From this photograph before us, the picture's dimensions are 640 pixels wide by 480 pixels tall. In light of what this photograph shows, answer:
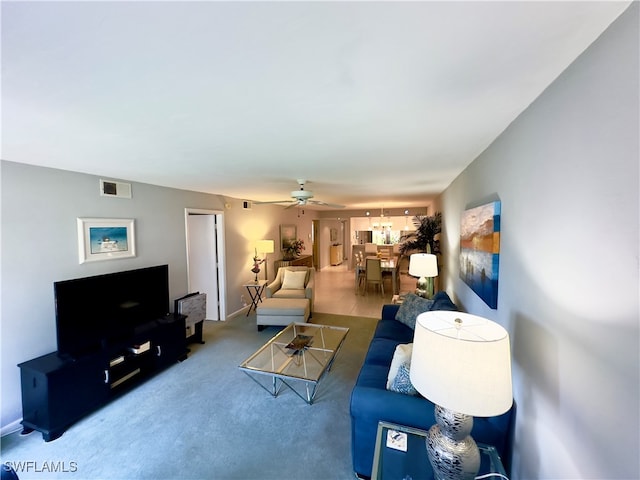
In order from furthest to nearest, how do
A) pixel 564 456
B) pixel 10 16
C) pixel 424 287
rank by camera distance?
pixel 424 287, pixel 564 456, pixel 10 16

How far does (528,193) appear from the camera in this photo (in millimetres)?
1399

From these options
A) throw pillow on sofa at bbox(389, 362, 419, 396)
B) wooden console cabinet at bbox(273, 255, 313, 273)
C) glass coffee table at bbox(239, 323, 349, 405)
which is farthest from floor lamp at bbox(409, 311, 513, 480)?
wooden console cabinet at bbox(273, 255, 313, 273)

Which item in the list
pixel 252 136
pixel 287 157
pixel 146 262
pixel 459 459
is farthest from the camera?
pixel 146 262

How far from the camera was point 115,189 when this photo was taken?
3.12 meters

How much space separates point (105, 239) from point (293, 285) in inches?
118

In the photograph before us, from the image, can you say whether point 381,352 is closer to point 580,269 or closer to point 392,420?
point 392,420

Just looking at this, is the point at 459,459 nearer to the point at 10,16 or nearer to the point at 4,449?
the point at 10,16

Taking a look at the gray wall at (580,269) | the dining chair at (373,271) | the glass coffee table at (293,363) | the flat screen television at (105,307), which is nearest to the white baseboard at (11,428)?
the flat screen television at (105,307)

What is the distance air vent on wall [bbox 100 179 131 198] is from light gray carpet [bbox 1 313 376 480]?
2150 millimetres

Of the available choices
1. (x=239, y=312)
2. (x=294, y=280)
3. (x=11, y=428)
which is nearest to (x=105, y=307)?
(x=11, y=428)

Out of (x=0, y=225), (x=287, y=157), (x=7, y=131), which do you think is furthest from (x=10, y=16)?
(x=0, y=225)

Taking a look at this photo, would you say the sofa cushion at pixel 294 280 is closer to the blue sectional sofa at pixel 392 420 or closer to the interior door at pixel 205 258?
the interior door at pixel 205 258

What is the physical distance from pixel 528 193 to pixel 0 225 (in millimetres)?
3817

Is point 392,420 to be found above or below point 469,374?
below
